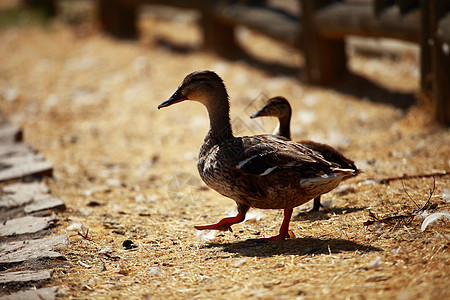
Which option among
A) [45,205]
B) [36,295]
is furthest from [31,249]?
[45,205]

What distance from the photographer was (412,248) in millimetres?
3258

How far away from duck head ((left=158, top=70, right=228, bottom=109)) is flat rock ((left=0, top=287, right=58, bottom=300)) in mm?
1592

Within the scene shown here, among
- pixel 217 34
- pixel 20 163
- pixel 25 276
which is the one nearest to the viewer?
pixel 25 276

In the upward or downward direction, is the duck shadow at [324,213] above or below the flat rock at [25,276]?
below

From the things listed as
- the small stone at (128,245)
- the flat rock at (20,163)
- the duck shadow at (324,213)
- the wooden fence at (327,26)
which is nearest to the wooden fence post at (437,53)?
the wooden fence at (327,26)

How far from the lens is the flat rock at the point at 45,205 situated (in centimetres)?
465

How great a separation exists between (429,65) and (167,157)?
3.29m

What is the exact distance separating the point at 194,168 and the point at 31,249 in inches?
107

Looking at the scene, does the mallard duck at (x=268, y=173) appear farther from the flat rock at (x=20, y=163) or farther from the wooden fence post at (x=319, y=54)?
the wooden fence post at (x=319, y=54)

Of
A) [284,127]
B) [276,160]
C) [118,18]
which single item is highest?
[118,18]

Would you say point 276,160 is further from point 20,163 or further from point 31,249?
point 20,163

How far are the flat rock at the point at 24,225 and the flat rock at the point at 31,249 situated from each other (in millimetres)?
207

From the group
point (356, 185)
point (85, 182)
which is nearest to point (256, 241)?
point (356, 185)

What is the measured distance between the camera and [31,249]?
12.5ft
